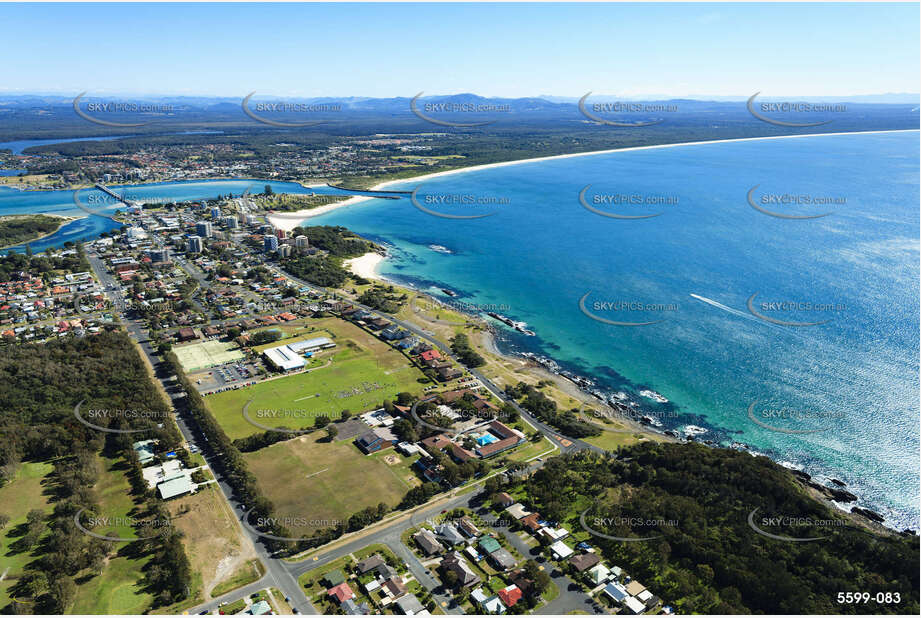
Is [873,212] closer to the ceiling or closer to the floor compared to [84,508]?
closer to the ceiling

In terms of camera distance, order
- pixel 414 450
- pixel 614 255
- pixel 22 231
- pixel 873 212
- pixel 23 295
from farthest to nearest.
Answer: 1. pixel 873 212
2. pixel 22 231
3. pixel 614 255
4. pixel 23 295
5. pixel 414 450

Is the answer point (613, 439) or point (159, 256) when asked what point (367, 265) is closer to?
point (159, 256)

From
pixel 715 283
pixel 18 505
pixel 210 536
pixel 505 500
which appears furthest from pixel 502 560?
pixel 715 283

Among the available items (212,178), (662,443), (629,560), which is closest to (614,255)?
(662,443)

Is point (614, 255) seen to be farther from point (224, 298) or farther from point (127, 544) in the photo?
point (127, 544)

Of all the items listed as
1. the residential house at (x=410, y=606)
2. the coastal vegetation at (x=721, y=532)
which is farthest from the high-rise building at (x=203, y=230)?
the residential house at (x=410, y=606)

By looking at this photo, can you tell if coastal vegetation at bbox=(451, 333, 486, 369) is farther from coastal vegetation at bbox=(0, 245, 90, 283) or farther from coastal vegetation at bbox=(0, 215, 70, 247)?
coastal vegetation at bbox=(0, 215, 70, 247)

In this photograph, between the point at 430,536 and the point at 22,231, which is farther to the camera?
the point at 22,231

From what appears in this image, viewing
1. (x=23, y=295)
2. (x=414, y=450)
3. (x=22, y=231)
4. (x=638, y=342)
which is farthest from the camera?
(x=22, y=231)
